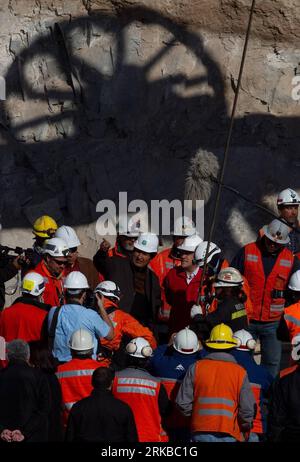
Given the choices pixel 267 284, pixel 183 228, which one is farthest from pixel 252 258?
pixel 183 228

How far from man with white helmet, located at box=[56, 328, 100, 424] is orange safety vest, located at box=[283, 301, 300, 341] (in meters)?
2.21

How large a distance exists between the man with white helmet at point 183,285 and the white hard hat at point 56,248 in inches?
45.0

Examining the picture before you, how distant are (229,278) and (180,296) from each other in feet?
2.80

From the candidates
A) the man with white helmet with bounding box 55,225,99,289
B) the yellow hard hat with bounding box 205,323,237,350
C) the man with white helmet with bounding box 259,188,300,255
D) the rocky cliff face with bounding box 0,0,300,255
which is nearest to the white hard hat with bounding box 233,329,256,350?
the yellow hard hat with bounding box 205,323,237,350

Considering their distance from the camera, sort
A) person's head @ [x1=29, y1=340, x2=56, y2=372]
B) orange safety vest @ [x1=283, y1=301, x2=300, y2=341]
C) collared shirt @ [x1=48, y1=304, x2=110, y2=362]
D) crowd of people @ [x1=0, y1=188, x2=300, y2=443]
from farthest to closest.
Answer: orange safety vest @ [x1=283, y1=301, x2=300, y2=341] < collared shirt @ [x1=48, y1=304, x2=110, y2=362] < person's head @ [x1=29, y1=340, x2=56, y2=372] < crowd of people @ [x1=0, y1=188, x2=300, y2=443]

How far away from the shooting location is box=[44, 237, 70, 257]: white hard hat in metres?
13.9

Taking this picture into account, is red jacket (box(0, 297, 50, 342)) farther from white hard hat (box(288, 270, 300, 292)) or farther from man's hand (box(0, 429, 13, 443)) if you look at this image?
white hard hat (box(288, 270, 300, 292))

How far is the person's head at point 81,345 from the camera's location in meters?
11.4

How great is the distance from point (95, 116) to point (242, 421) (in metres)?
8.86

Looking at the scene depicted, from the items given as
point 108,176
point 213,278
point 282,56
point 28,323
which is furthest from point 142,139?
point 28,323

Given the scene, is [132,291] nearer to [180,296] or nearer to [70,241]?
[180,296]

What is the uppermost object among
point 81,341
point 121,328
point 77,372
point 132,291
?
point 81,341

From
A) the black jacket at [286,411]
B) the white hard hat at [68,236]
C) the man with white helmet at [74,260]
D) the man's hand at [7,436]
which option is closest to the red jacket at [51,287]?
the man with white helmet at [74,260]

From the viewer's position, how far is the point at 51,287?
1374 cm
